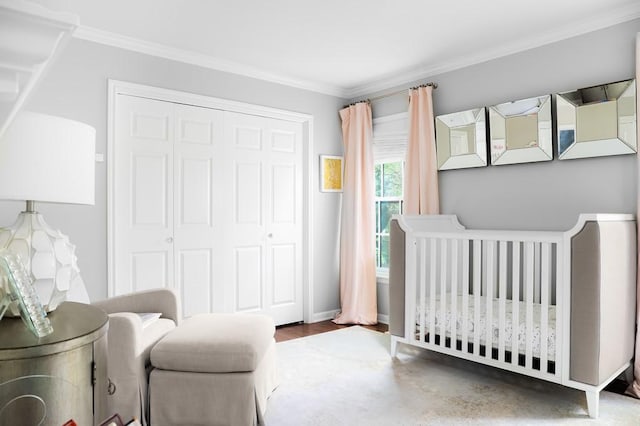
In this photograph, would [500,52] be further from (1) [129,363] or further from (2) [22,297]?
(2) [22,297]

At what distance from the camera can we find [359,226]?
4.42 meters

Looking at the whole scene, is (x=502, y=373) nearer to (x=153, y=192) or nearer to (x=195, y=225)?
(x=195, y=225)

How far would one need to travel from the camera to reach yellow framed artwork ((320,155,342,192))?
179 inches

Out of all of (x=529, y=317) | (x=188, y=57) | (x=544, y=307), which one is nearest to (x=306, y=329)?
(x=529, y=317)

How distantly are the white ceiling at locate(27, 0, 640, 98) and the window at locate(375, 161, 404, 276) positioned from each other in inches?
37.9

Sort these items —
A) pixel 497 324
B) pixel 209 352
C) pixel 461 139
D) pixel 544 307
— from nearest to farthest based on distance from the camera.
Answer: pixel 209 352 < pixel 544 307 < pixel 497 324 < pixel 461 139

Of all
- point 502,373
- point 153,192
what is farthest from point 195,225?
point 502,373

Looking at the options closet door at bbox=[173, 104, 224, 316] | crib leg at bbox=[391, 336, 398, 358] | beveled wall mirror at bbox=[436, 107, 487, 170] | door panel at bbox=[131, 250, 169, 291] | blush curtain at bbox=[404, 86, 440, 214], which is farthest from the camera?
blush curtain at bbox=[404, 86, 440, 214]

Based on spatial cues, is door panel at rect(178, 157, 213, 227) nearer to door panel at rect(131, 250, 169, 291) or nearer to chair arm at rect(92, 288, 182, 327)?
door panel at rect(131, 250, 169, 291)

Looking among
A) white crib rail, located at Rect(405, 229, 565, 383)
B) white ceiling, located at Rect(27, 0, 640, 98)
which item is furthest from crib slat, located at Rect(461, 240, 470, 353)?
white ceiling, located at Rect(27, 0, 640, 98)

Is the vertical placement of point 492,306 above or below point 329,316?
above

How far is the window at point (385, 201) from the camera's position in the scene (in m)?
4.46

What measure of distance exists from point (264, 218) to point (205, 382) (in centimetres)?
213

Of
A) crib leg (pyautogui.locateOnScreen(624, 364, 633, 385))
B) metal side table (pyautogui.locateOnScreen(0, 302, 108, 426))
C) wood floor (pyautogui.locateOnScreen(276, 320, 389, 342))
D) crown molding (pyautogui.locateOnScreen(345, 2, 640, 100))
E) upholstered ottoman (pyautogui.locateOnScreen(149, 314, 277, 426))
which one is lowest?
wood floor (pyautogui.locateOnScreen(276, 320, 389, 342))
